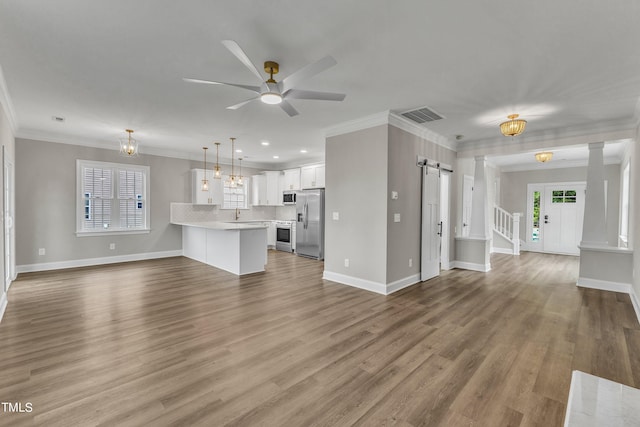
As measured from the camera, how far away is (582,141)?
15.8 ft

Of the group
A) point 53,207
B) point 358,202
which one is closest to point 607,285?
point 358,202

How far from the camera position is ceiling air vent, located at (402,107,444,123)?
13.6ft

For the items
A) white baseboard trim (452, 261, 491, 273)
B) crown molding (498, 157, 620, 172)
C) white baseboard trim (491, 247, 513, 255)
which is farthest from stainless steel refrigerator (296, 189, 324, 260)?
crown molding (498, 157, 620, 172)

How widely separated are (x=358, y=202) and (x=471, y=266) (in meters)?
3.25

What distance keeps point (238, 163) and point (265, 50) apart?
648 cm

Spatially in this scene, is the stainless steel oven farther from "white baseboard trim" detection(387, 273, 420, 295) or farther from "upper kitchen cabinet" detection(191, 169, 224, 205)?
"white baseboard trim" detection(387, 273, 420, 295)

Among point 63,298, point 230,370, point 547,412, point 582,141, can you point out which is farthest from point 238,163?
point 547,412

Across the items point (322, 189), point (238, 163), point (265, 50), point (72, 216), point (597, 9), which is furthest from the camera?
point (238, 163)

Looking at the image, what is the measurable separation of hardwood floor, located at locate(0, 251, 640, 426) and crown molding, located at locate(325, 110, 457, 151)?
255 centimetres

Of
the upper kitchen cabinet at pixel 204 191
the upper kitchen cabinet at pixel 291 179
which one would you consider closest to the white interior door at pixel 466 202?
the upper kitchen cabinet at pixel 291 179

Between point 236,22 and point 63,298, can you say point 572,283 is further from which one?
point 63,298

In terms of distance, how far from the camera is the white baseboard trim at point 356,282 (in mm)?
4430

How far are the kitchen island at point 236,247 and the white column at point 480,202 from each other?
4.41 meters

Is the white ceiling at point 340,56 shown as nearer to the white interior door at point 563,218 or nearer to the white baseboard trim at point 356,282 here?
the white baseboard trim at point 356,282
